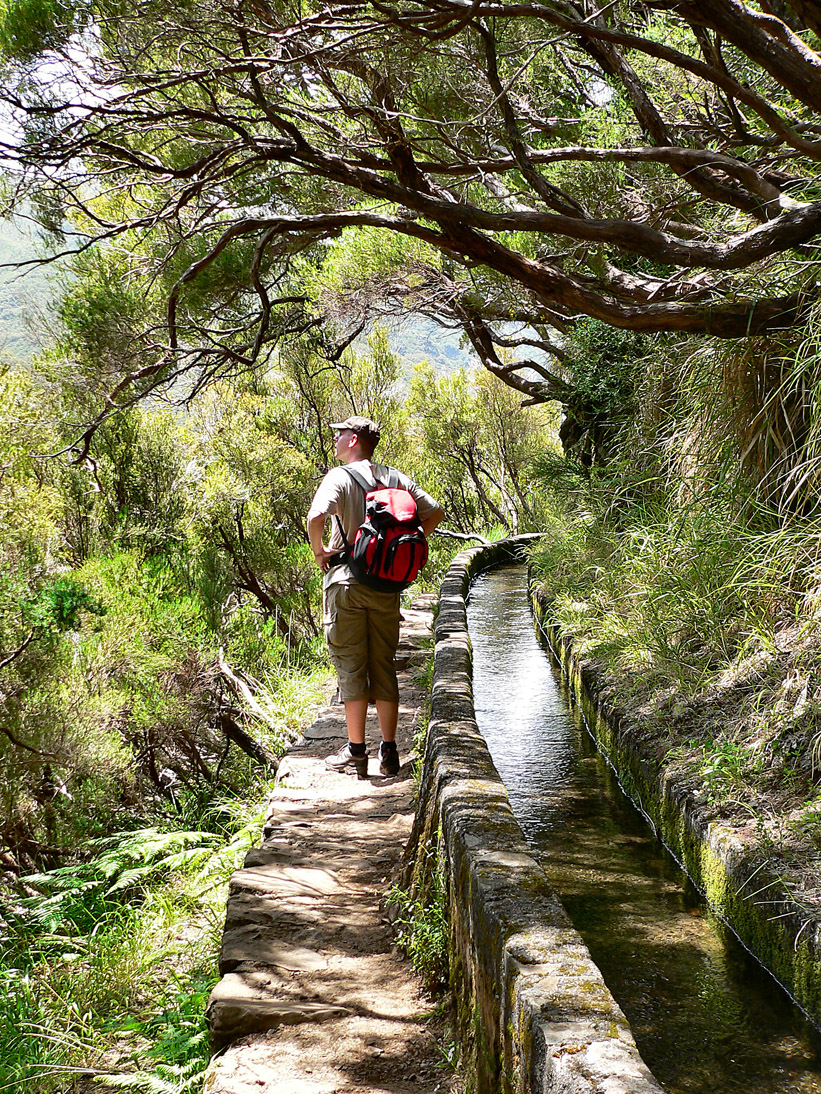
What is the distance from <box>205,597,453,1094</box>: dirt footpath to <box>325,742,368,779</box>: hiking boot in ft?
0.17

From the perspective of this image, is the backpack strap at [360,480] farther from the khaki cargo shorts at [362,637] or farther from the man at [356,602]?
the khaki cargo shorts at [362,637]

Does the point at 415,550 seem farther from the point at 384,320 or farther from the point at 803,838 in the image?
the point at 384,320

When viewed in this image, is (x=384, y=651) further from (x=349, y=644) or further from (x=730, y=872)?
(x=730, y=872)

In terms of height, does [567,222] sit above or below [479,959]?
above

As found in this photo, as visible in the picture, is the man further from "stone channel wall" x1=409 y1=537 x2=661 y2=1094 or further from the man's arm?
"stone channel wall" x1=409 y1=537 x2=661 y2=1094

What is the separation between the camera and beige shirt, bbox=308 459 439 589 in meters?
4.63

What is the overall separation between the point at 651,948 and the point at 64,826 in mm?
5211

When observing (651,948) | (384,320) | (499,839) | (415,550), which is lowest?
(651,948)

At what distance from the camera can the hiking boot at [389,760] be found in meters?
5.07

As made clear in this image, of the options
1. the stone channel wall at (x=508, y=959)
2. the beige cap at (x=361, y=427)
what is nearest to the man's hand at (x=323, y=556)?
the beige cap at (x=361, y=427)

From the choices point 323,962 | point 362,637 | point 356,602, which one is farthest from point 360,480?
point 323,962

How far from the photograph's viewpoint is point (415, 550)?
15.1 ft

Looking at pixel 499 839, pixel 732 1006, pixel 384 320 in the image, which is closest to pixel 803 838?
pixel 732 1006

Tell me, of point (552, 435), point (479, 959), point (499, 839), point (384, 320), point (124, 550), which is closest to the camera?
point (479, 959)
